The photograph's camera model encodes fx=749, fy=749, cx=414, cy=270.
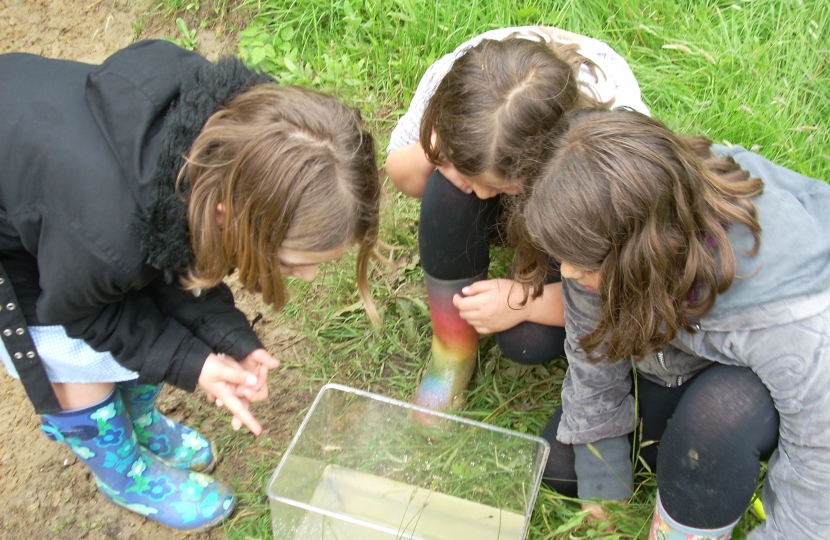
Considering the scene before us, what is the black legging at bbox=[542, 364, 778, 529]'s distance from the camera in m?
1.05

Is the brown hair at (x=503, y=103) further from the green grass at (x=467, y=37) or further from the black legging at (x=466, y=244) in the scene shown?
the green grass at (x=467, y=37)

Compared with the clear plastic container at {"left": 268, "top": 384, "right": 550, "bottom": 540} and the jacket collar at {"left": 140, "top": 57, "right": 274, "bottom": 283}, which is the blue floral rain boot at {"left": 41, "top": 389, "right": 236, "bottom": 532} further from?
the jacket collar at {"left": 140, "top": 57, "right": 274, "bottom": 283}

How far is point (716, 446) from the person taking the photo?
1.06 metres

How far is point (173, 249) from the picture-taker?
1006 mm

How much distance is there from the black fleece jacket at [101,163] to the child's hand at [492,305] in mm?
585

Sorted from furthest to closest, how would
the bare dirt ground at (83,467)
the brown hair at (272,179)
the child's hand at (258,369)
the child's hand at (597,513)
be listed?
1. the bare dirt ground at (83,467)
2. the child's hand at (597,513)
3. the child's hand at (258,369)
4. the brown hair at (272,179)

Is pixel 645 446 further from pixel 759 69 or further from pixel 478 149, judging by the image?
pixel 759 69

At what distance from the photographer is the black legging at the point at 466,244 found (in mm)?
1375

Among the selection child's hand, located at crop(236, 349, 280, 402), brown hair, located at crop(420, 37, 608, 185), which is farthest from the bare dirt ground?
brown hair, located at crop(420, 37, 608, 185)

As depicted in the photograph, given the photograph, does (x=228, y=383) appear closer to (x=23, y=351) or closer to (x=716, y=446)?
(x=23, y=351)

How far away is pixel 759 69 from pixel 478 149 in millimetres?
1115

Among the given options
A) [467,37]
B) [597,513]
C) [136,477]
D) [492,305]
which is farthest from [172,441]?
[467,37]

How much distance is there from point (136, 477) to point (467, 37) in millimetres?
1403

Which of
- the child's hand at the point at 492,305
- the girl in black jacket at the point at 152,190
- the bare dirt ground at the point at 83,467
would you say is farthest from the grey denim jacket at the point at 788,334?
the bare dirt ground at the point at 83,467
